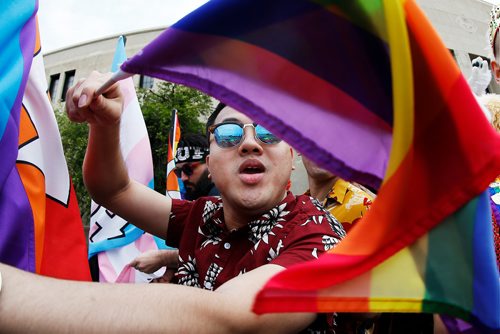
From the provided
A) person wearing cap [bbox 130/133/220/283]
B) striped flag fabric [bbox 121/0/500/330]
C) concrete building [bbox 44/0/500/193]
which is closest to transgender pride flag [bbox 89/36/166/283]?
person wearing cap [bbox 130/133/220/283]

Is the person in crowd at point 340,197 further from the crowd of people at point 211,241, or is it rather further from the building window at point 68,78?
the building window at point 68,78

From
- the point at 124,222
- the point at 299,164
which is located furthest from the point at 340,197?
the point at 299,164

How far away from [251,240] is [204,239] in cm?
24

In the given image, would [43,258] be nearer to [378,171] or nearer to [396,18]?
[378,171]

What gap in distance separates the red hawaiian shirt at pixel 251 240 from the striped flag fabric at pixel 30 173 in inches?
19.0

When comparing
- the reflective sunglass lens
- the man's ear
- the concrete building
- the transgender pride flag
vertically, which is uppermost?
the concrete building

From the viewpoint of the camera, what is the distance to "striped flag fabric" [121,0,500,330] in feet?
2.59

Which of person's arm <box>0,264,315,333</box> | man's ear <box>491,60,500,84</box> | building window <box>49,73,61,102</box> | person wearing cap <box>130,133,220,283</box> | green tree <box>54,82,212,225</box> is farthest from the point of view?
building window <box>49,73,61,102</box>

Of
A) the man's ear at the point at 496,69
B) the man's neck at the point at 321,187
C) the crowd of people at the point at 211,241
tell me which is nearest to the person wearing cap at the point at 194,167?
the man's neck at the point at 321,187

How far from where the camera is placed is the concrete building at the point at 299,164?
19094 millimetres

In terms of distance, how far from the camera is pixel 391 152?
0.84 meters

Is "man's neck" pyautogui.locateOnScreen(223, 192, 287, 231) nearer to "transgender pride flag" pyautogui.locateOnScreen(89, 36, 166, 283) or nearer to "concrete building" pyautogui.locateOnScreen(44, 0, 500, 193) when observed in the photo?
"transgender pride flag" pyautogui.locateOnScreen(89, 36, 166, 283)

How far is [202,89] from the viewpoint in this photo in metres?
1.16

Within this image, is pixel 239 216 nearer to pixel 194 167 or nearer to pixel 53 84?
pixel 194 167
